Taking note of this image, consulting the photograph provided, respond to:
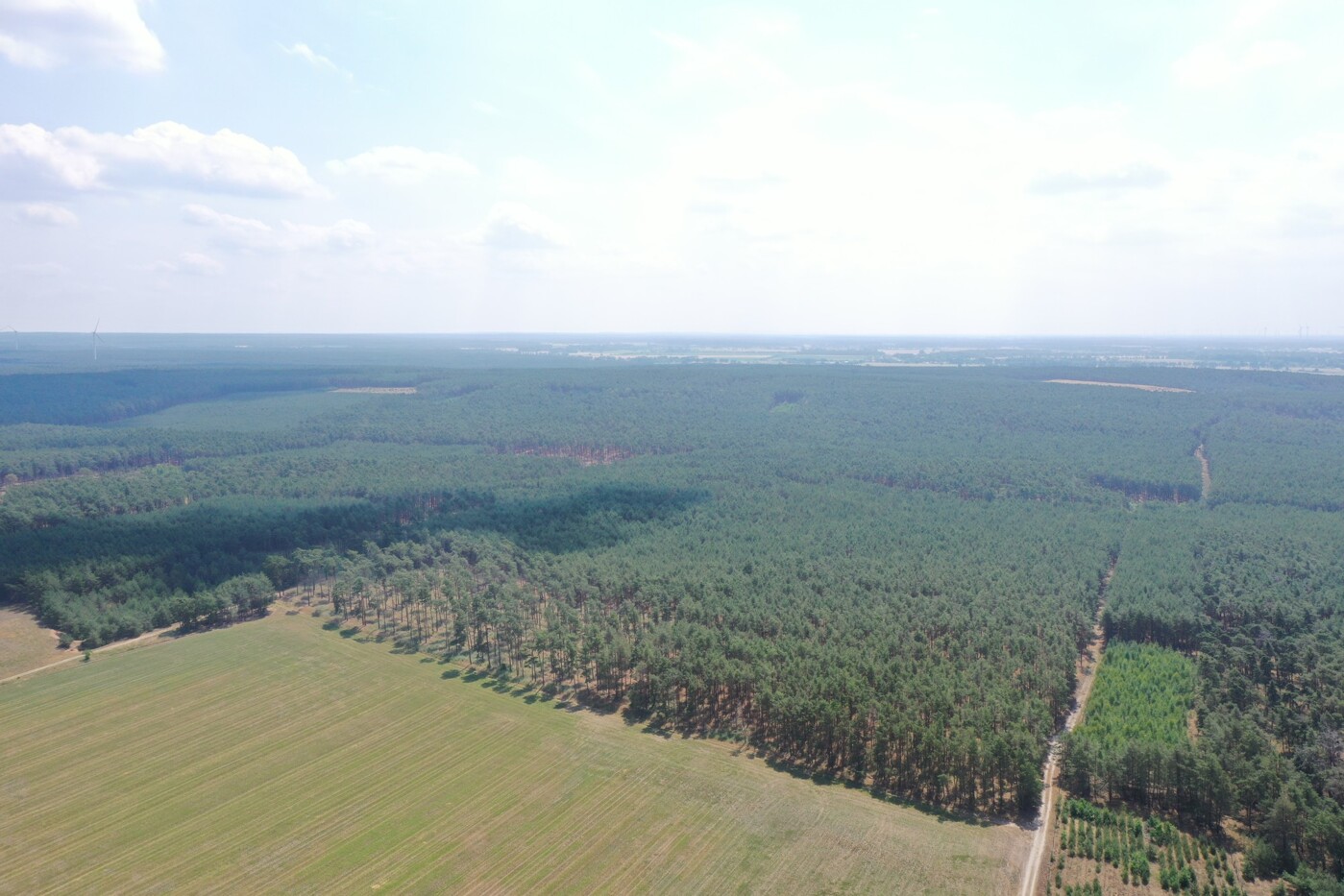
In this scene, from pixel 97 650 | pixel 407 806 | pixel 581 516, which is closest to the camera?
pixel 407 806

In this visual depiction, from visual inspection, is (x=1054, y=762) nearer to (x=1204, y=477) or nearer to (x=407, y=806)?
(x=407, y=806)

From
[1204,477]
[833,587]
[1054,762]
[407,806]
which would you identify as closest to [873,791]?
[1054,762]

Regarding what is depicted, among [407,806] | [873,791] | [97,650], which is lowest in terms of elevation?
[97,650]

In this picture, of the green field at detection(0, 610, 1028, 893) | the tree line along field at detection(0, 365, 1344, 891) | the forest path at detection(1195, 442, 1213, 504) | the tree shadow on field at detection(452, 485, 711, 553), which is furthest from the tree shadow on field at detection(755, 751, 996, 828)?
the forest path at detection(1195, 442, 1213, 504)

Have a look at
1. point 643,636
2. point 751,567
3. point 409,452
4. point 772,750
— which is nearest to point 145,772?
point 643,636

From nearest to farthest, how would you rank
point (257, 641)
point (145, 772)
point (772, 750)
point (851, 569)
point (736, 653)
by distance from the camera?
point (145, 772) < point (772, 750) < point (736, 653) < point (257, 641) < point (851, 569)

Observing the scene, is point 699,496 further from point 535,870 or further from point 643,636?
point 535,870
